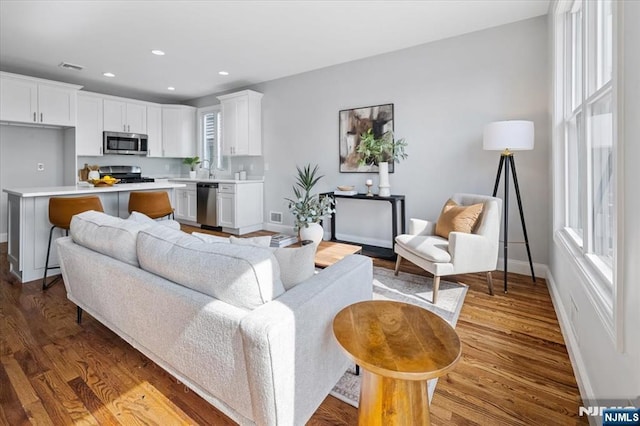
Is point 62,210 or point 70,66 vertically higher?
point 70,66

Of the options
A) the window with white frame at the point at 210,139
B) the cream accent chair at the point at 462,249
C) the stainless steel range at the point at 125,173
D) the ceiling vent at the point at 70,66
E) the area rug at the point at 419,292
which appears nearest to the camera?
the area rug at the point at 419,292

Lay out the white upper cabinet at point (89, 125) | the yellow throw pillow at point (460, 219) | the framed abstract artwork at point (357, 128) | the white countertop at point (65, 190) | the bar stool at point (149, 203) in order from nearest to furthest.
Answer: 1. the yellow throw pillow at point (460, 219)
2. the white countertop at point (65, 190)
3. the bar stool at point (149, 203)
4. the framed abstract artwork at point (357, 128)
5. the white upper cabinet at point (89, 125)

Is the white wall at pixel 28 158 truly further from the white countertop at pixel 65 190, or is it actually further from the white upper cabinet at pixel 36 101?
the white countertop at pixel 65 190

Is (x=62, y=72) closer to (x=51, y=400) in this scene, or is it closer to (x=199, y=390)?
(x=51, y=400)

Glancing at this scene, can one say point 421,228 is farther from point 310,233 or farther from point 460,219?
point 310,233

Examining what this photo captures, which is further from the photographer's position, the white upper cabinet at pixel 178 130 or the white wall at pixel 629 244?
the white upper cabinet at pixel 178 130

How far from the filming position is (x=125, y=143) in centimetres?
568

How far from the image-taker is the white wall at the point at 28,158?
4.69 meters

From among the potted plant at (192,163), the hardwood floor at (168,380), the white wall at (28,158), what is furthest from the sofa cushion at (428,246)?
the white wall at (28,158)

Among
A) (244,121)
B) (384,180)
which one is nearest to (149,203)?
(244,121)

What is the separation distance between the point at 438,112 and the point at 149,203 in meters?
3.50

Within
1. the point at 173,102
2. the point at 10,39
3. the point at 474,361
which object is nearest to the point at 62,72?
the point at 10,39

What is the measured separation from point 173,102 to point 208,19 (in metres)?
4.10

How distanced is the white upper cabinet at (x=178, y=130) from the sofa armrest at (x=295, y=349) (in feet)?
19.4
